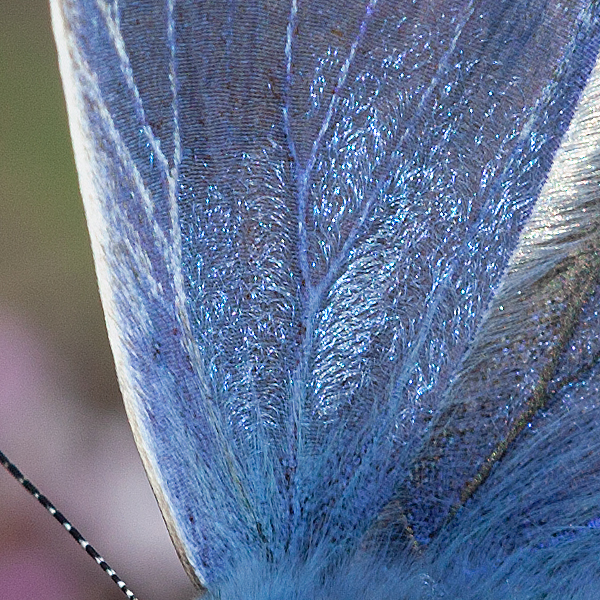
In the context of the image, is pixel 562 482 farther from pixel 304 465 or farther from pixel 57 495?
pixel 57 495

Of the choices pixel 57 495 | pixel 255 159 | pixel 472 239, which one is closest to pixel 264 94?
pixel 255 159

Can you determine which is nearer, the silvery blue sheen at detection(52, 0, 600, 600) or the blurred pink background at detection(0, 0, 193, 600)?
the silvery blue sheen at detection(52, 0, 600, 600)

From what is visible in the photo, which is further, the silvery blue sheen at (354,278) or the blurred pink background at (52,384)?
the blurred pink background at (52,384)

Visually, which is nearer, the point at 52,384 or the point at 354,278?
the point at 354,278
